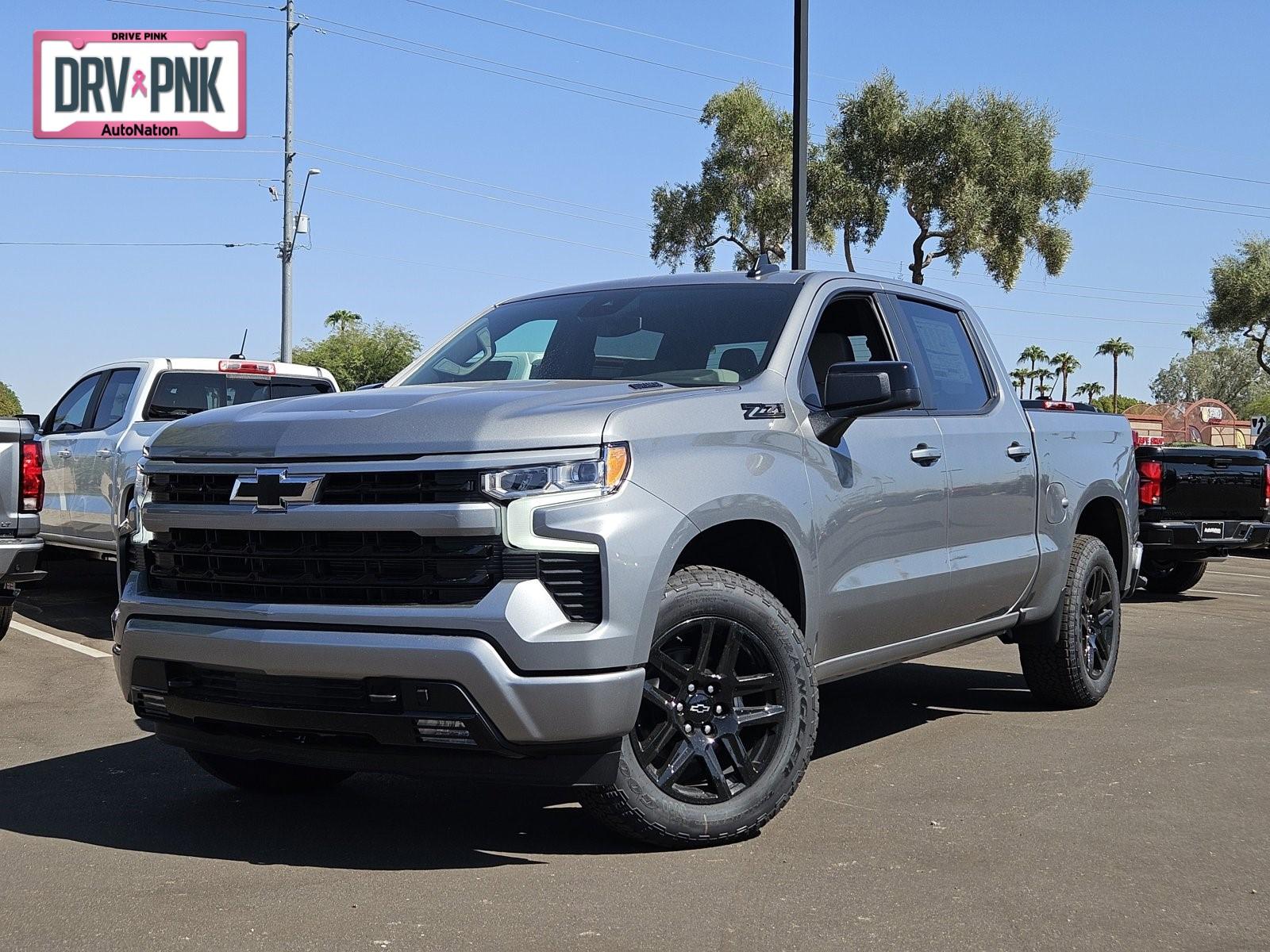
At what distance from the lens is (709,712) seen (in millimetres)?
4684

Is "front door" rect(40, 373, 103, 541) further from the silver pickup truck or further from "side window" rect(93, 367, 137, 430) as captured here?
the silver pickup truck

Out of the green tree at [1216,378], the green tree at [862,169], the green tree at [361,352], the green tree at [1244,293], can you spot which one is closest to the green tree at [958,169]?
the green tree at [862,169]

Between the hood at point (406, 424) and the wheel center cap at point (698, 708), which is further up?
the hood at point (406, 424)

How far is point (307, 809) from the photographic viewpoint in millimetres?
5348

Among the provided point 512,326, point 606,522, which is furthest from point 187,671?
point 512,326

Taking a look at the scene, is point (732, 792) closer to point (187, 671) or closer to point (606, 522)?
point (606, 522)

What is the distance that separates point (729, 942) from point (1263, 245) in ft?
165

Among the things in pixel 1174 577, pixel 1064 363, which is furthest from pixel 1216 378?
pixel 1174 577

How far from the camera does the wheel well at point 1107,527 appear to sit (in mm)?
7879

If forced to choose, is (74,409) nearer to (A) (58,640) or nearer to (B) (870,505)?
(A) (58,640)

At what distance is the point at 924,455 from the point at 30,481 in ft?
18.1

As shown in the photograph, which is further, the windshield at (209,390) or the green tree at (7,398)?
the green tree at (7,398)

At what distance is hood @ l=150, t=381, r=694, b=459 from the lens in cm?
432

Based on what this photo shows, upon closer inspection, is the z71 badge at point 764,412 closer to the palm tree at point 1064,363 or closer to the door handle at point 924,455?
the door handle at point 924,455
